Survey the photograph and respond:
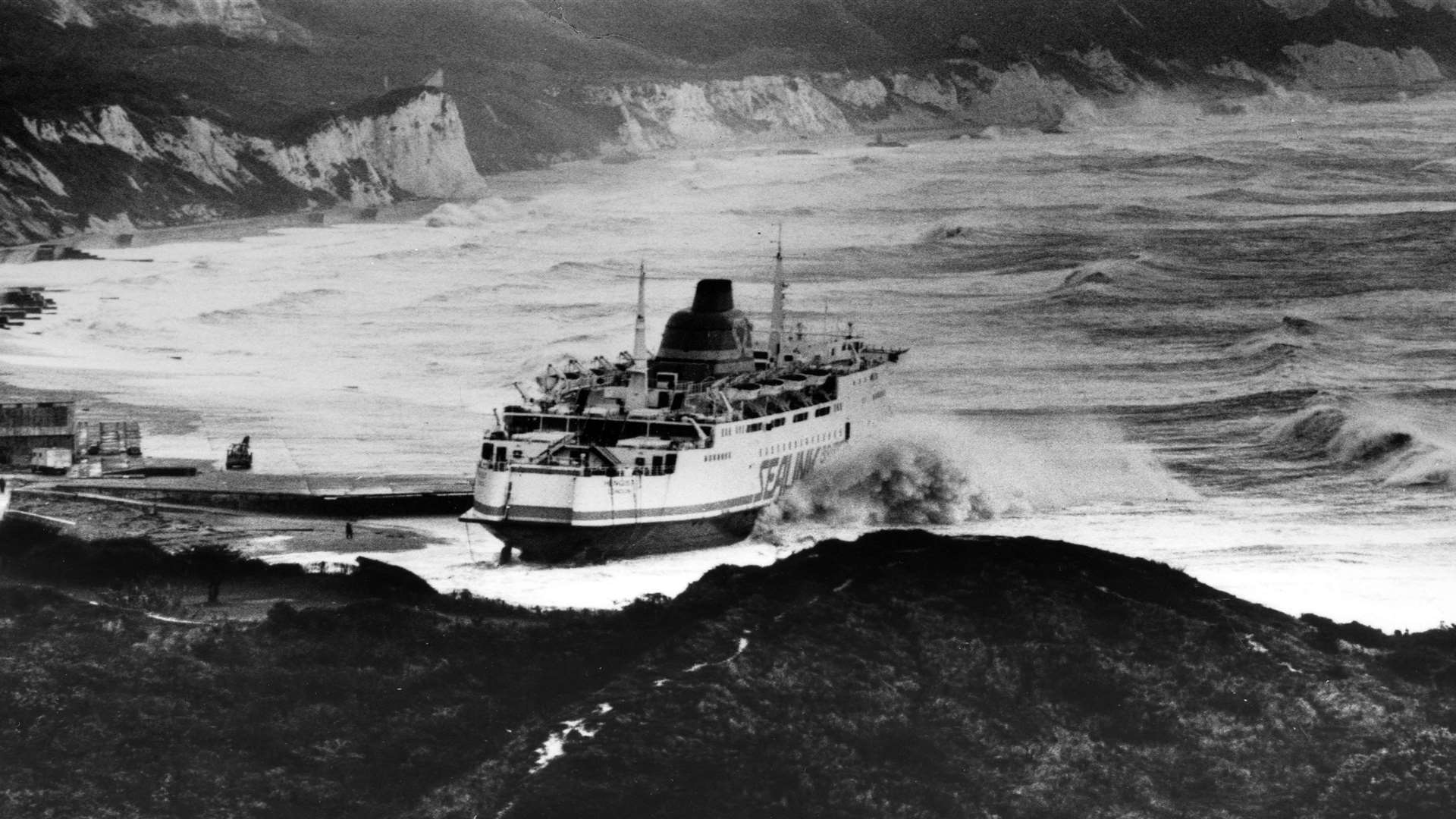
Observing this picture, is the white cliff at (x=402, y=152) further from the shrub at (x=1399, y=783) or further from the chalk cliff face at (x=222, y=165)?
the shrub at (x=1399, y=783)

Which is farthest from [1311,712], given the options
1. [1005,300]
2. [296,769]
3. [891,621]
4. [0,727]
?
[0,727]

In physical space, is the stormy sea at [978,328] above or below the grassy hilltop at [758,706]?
above

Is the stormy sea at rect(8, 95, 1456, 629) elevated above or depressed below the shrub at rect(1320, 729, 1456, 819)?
above

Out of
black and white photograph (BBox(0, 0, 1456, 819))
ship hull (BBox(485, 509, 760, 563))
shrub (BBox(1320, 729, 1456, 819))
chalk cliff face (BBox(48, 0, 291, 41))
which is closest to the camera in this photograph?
shrub (BBox(1320, 729, 1456, 819))

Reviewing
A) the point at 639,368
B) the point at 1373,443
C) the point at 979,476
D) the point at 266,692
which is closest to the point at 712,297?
the point at 639,368

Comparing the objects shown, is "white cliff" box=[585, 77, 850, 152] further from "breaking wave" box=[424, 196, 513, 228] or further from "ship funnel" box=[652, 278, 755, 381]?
"ship funnel" box=[652, 278, 755, 381]

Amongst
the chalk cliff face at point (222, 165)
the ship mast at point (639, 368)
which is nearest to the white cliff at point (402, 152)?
the chalk cliff face at point (222, 165)

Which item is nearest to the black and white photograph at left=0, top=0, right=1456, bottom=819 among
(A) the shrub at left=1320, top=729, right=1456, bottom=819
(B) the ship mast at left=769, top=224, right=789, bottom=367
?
(A) the shrub at left=1320, top=729, right=1456, bottom=819
